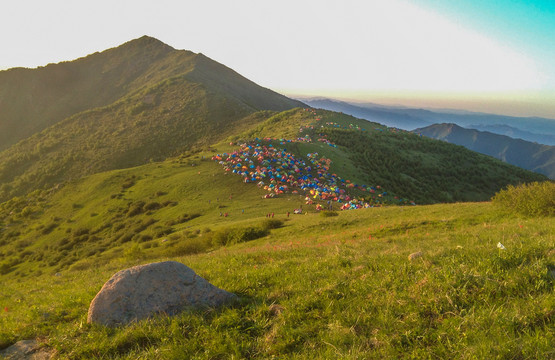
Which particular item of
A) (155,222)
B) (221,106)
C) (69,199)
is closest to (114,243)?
(155,222)

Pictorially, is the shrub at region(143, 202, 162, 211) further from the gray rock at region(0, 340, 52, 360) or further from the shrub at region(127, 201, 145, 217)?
the gray rock at region(0, 340, 52, 360)

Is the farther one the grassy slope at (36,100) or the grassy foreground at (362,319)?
the grassy slope at (36,100)

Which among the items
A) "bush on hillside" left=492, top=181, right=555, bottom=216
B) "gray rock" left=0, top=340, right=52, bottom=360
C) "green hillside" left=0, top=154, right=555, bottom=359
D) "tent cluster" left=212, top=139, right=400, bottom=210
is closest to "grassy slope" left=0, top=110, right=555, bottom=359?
"green hillside" left=0, top=154, right=555, bottom=359

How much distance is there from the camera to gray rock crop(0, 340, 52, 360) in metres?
5.16

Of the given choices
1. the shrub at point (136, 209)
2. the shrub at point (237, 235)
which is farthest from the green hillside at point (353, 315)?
the shrub at point (136, 209)

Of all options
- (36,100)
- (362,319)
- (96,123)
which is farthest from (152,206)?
(36,100)

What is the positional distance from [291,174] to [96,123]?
12674 cm

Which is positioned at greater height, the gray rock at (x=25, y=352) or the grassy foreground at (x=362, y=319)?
the grassy foreground at (x=362, y=319)

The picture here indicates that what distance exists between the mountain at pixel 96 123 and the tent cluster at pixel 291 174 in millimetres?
65911

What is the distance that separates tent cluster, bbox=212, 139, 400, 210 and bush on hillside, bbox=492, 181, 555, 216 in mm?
18605

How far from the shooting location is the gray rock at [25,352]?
203 inches

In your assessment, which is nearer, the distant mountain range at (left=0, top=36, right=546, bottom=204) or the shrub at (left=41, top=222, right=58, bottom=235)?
the shrub at (left=41, top=222, right=58, bottom=235)

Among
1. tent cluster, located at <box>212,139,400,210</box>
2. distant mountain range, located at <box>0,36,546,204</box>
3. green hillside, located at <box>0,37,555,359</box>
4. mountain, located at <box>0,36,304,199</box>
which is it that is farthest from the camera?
mountain, located at <box>0,36,304,199</box>

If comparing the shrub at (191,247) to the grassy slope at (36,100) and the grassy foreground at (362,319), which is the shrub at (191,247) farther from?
the grassy slope at (36,100)
